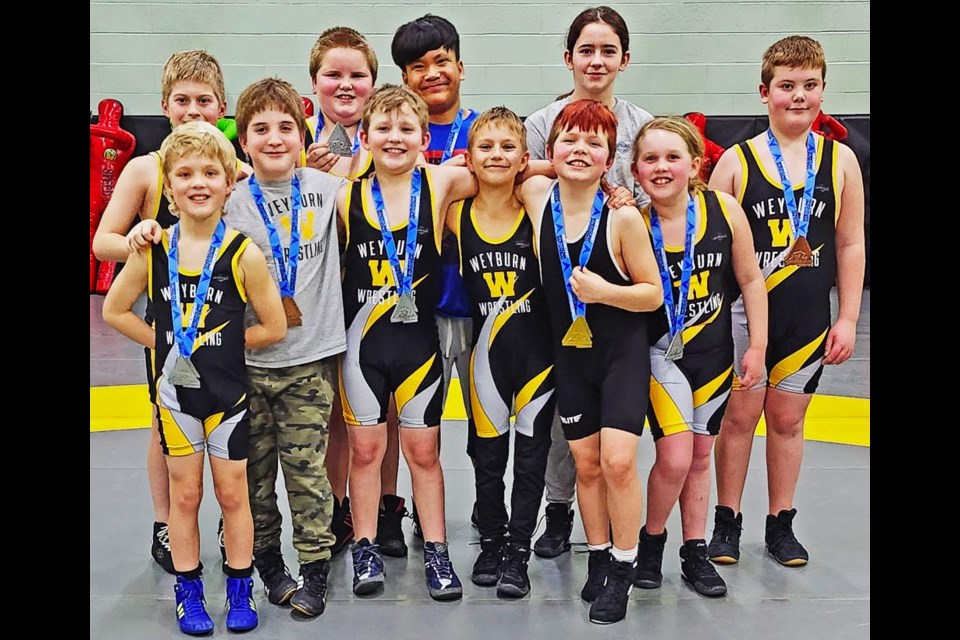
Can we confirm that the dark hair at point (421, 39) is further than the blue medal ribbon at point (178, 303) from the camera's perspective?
Yes

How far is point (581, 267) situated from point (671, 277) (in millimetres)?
351

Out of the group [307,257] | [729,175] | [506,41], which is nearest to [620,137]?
[729,175]

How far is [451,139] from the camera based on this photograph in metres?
3.66

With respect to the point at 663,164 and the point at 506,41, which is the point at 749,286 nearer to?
the point at 663,164

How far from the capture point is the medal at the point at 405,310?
10.8 feet

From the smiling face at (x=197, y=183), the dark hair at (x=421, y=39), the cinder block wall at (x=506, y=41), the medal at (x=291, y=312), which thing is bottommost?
the medal at (x=291, y=312)

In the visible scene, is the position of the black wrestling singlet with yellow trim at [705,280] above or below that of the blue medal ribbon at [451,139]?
below

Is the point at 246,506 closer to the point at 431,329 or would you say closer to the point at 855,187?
the point at 431,329

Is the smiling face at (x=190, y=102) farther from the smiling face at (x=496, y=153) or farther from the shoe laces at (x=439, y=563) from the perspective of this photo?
the shoe laces at (x=439, y=563)

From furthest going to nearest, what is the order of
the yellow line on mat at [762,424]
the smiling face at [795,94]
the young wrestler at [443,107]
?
the yellow line on mat at [762,424], the young wrestler at [443,107], the smiling face at [795,94]

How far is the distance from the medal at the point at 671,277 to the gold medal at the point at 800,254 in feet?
1.50

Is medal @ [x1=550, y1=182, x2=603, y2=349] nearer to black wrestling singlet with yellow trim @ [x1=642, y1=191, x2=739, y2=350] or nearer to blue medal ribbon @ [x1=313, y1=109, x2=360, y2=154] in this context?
black wrestling singlet with yellow trim @ [x1=642, y1=191, x2=739, y2=350]

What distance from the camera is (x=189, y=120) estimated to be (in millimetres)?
3467

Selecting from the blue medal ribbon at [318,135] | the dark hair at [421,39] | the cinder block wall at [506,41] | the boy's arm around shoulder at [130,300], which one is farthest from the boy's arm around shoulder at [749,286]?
the cinder block wall at [506,41]
